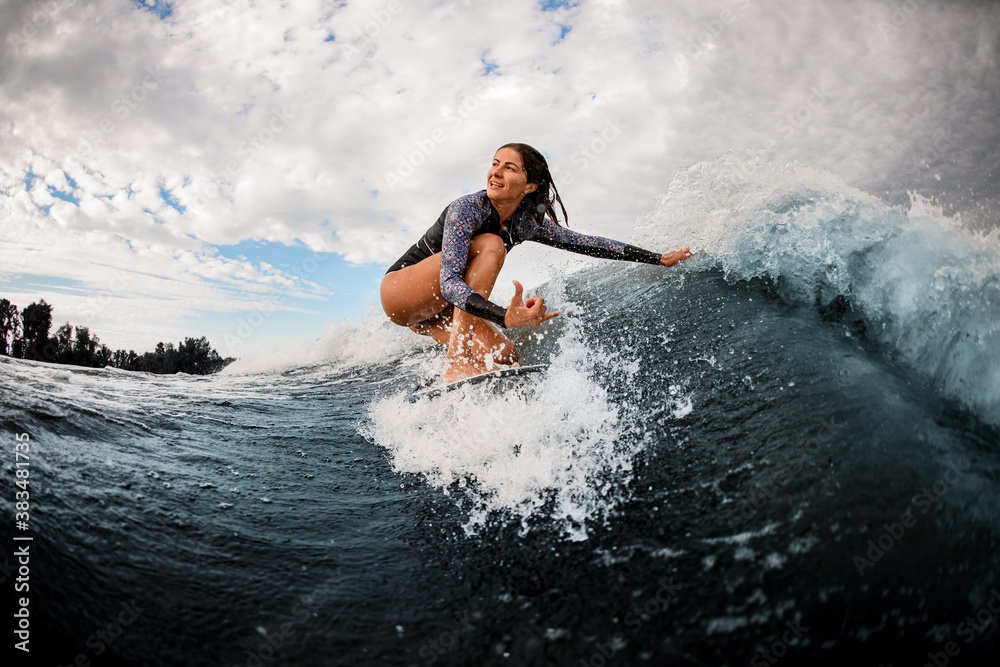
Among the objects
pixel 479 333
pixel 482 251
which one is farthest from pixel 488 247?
pixel 479 333

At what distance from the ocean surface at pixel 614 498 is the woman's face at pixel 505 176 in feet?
3.71

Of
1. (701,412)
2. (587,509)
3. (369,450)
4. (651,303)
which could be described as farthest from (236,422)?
(651,303)

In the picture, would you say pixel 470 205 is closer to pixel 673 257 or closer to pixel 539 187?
pixel 539 187

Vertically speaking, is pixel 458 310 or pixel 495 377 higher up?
pixel 458 310

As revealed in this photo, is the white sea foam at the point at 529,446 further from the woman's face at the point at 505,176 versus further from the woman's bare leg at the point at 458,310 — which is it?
the woman's face at the point at 505,176

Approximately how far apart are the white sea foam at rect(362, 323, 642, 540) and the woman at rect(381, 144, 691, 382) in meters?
0.38

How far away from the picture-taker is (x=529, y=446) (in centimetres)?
224

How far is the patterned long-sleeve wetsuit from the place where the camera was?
8.78ft

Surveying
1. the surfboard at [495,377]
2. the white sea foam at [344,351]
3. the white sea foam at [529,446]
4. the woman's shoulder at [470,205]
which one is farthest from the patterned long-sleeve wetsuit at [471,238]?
the white sea foam at [344,351]

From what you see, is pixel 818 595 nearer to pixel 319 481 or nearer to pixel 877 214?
pixel 319 481

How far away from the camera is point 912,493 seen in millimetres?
1630

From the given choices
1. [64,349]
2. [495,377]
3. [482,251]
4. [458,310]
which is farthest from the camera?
[64,349]

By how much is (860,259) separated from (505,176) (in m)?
2.33

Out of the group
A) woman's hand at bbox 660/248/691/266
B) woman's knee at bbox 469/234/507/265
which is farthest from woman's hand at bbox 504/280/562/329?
woman's hand at bbox 660/248/691/266
